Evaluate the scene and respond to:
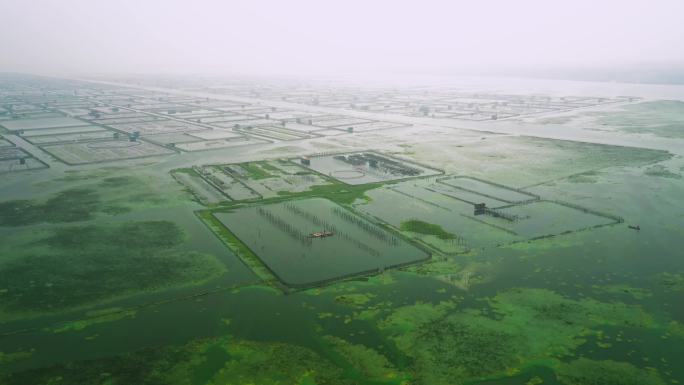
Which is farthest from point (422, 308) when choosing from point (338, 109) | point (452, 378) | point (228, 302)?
→ point (338, 109)

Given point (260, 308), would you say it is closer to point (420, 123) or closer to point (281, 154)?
point (281, 154)

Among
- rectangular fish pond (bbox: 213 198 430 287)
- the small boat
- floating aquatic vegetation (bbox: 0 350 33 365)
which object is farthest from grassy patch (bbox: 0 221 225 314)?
the small boat

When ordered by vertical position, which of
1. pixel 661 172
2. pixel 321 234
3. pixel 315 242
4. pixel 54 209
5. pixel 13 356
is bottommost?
pixel 13 356

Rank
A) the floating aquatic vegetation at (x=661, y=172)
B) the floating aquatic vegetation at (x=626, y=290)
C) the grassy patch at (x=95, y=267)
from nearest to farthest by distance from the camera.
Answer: the grassy patch at (x=95, y=267), the floating aquatic vegetation at (x=626, y=290), the floating aquatic vegetation at (x=661, y=172)

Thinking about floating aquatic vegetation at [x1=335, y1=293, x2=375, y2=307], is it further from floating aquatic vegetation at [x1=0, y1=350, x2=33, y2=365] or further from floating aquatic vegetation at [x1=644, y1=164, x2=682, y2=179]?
floating aquatic vegetation at [x1=644, y1=164, x2=682, y2=179]

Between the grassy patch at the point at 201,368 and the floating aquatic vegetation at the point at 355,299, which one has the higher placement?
the floating aquatic vegetation at the point at 355,299

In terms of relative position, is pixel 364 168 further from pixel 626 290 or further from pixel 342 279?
pixel 626 290

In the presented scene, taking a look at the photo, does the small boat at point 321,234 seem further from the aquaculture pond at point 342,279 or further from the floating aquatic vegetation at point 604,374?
the floating aquatic vegetation at point 604,374

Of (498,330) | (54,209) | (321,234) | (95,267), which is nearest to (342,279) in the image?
(321,234)

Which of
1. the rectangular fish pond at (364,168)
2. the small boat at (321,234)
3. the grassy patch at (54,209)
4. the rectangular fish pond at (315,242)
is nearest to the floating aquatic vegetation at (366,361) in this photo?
the rectangular fish pond at (315,242)
